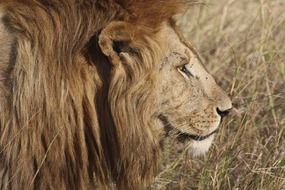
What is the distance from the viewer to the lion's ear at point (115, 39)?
8.91 feet

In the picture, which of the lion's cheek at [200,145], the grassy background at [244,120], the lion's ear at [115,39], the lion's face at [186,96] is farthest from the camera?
the grassy background at [244,120]

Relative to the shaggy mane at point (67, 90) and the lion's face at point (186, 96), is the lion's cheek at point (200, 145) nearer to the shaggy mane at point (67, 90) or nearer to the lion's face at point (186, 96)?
the lion's face at point (186, 96)

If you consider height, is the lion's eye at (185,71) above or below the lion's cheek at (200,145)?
above

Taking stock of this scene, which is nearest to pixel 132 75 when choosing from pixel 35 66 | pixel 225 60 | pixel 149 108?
pixel 149 108

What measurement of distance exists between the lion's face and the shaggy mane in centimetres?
Result: 7

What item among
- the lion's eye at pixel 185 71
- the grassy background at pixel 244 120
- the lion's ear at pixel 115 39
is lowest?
the grassy background at pixel 244 120

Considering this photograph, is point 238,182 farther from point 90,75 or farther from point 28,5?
point 28,5

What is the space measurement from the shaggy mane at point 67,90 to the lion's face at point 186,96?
0.07 metres

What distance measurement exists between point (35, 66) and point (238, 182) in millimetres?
1142

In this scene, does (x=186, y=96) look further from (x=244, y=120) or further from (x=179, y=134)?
(x=244, y=120)

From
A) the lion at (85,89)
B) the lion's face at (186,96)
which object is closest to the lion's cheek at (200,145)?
the lion's face at (186,96)

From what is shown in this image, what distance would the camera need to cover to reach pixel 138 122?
2.84m

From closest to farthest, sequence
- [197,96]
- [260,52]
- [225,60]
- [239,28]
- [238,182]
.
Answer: [197,96] → [238,182] → [260,52] → [225,60] → [239,28]

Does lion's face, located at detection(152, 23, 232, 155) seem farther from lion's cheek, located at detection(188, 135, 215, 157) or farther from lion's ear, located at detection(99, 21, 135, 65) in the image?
lion's ear, located at detection(99, 21, 135, 65)
